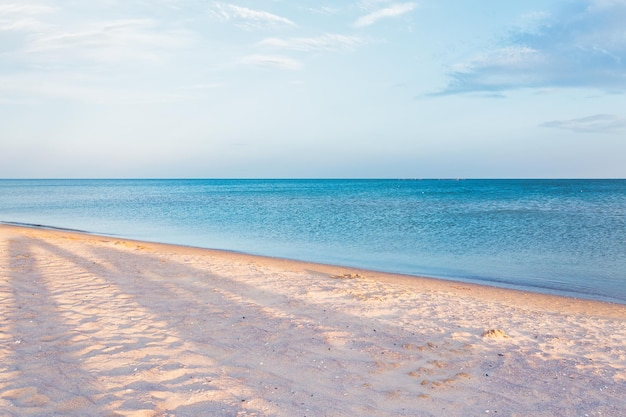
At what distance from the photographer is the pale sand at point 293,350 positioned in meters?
4.90

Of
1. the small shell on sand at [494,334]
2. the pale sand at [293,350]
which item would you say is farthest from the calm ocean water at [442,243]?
the small shell on sand at [494,334]

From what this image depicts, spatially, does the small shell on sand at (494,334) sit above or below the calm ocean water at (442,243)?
above

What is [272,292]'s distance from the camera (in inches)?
393

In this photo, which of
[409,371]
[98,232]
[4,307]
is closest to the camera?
[409,371]

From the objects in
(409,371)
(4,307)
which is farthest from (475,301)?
(4,307)

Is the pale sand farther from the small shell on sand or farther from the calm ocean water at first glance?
the calm ocean water

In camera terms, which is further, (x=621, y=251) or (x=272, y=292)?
(x=621, y=251)

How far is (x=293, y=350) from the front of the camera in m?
6.43

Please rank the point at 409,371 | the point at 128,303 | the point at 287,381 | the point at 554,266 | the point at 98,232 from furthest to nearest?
1. the point at 98,232
2. the point at 554,266
3. the point at 128,303
4. the point at 409,371
5. the point at 287,381

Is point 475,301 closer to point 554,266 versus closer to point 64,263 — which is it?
point 554,266

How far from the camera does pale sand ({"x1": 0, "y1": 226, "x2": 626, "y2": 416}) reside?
4.90m

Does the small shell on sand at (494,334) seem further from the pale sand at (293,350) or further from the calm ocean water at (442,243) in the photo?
the calm ocean water at (442,243)

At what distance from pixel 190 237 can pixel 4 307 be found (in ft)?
55.3

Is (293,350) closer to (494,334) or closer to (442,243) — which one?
(494,334)
